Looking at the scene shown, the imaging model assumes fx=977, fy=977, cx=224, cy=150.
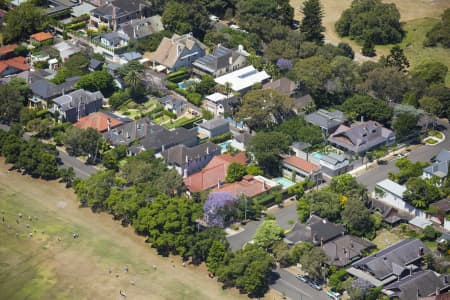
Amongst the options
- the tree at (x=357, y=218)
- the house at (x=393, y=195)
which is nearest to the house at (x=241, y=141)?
the house at (x=393, y=195)

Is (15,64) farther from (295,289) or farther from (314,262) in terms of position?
(314,262)

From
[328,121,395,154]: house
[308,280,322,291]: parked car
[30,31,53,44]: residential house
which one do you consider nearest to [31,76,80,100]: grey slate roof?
[30,31,53,44]: residential house

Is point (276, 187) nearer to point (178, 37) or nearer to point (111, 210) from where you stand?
point (111, 210)

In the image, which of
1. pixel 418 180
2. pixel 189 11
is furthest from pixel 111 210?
pixel 189 11

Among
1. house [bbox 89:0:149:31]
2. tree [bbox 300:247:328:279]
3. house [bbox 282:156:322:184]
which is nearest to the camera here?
tree [bbox 300:247:328:279]

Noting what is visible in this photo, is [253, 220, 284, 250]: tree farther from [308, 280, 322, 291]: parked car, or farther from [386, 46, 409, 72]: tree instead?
[386, 46, 409, 72]: tree

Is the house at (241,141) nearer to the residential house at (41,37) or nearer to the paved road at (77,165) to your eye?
the paved road at (77,165)
